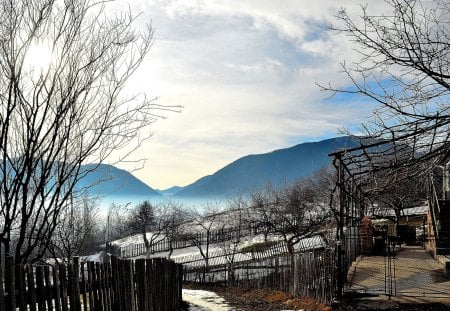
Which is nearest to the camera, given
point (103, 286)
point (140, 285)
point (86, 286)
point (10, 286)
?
point (10, 286)

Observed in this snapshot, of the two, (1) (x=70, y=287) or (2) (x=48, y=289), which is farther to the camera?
(1) (x=70, y=287)

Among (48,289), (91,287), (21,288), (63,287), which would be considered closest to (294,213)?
(91,287)

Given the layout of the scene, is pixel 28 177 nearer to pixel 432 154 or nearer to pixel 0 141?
pixel 0 141

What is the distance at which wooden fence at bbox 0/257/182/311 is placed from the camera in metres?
3.96

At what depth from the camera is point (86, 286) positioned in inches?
215

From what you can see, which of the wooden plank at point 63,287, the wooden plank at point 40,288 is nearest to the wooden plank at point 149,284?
the wooden plank at point 63,287

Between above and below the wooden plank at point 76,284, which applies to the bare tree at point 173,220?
below

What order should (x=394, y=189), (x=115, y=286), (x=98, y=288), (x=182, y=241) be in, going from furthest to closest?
(x=182, y=241), (x=394, y=189), (x=115, y=286), (x=98, y=288)

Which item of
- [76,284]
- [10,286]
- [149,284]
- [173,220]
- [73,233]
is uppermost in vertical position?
[10,286]

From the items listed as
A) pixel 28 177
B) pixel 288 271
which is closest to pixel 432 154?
pixel 28 177

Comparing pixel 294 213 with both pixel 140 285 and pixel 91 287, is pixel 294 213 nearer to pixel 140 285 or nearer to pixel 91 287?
pixel 140 285

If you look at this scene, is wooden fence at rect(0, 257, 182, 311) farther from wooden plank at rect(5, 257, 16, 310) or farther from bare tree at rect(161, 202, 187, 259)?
bare tree at rect(161, 202, 187, 259)

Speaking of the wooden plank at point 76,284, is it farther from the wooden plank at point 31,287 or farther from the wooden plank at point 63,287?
the wooden plank at point 31,287

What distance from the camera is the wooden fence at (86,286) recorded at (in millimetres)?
3961
